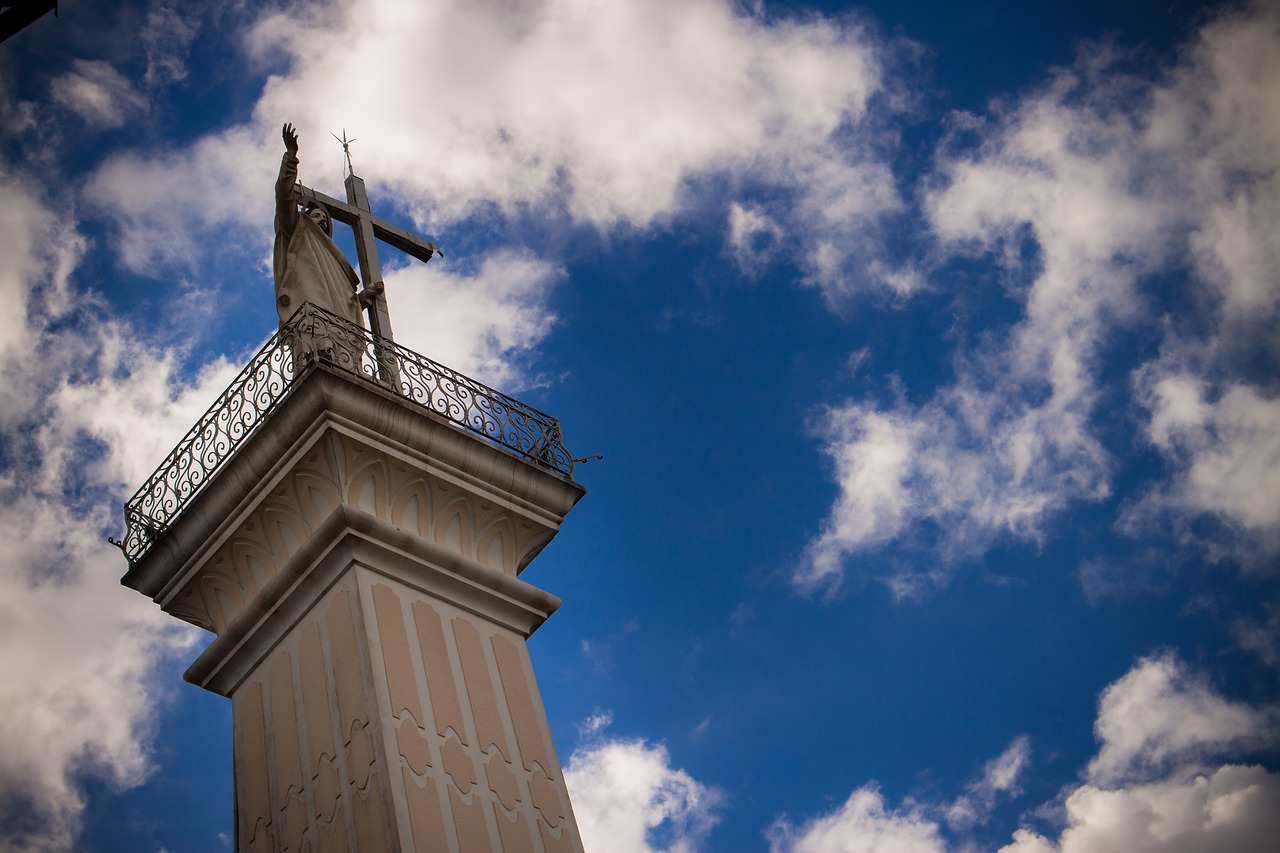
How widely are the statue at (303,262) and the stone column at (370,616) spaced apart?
193 cm

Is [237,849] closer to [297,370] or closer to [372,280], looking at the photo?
[297,370]

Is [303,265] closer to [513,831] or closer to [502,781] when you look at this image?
[502,781]

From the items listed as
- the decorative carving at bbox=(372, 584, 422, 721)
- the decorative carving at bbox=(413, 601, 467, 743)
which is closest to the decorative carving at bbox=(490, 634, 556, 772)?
the decorative carving at bbox=(413, 601, 467, 743)

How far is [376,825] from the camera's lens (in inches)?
404

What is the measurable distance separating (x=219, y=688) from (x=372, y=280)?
14.3 feet

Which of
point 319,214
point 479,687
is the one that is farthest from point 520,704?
point 319,214

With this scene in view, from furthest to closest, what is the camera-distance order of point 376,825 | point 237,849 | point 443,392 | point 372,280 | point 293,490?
point 372,280
point 443,392
point 293,490
point 237,849
point 376,825

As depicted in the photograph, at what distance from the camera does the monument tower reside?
10898mm

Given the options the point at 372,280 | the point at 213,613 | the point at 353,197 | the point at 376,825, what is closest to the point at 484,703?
the point at 376,825

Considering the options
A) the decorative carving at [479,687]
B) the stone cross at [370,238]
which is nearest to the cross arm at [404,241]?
the stone cross at [370,238]

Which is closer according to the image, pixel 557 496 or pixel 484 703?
pixel 484 703

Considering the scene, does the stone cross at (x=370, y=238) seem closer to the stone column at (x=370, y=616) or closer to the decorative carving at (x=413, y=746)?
the stone column at (x=370, y=616)

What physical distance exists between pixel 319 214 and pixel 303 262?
0.97m

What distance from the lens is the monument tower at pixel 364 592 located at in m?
10.9
